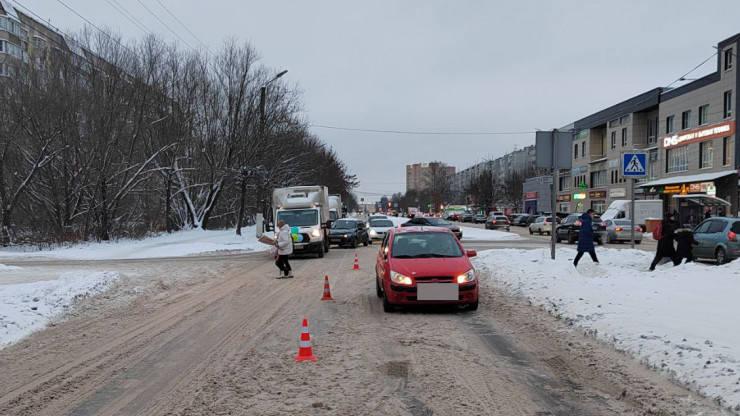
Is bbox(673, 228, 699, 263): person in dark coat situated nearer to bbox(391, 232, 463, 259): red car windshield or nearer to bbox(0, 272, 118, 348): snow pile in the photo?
bbox(391, 232, 463, 259): red car windshield

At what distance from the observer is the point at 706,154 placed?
41.8 metres

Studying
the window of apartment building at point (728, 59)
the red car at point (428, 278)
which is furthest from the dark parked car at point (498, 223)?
the red car at point (428, 278)

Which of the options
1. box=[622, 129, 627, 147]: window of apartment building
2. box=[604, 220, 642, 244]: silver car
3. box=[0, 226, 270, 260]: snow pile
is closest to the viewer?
box=[0, 226, 270, 260]: snow pile

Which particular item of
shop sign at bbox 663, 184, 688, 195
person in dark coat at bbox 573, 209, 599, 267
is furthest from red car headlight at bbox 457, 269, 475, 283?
shop sign at bbox 663, 184, 688, 195

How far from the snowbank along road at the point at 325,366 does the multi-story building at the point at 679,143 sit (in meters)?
24.9

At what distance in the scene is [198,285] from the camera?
13.9 meters

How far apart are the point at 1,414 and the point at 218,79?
32362 millimetres

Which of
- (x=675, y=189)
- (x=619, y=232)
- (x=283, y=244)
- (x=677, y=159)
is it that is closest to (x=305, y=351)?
(x=283, y=244)

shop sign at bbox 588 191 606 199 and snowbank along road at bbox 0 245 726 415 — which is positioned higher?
shop sign at bbox 588 191 606 199

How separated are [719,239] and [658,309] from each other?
992 centimetres

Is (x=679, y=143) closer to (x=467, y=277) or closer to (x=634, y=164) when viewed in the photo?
(x=634, y=164)

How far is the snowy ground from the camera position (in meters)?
5.47

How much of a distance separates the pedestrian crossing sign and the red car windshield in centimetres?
757

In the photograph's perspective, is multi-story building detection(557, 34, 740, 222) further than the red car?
Yes
